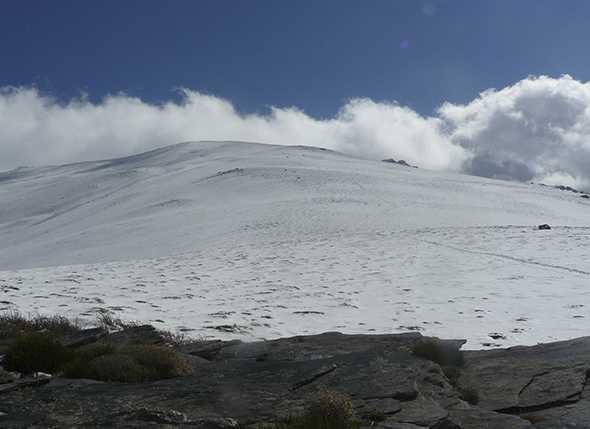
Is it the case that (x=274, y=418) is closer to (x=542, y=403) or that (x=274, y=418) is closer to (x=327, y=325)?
(x=542, y=403)

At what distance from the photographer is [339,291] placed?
17203 mm

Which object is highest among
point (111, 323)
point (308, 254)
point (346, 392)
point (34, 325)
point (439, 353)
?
point (308, 254)

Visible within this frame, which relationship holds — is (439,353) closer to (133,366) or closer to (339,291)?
(133,366)

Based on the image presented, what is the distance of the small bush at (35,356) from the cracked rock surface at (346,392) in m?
0.85

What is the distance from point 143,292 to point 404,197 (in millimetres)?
32565

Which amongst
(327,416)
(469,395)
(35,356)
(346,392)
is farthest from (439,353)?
(35,356)

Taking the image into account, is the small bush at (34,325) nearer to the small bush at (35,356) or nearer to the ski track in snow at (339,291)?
the ski track in snow at (339,291)

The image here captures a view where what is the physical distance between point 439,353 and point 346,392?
1819mm

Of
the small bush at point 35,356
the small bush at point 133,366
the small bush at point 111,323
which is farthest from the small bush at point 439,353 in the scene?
the small bush at point 111,323

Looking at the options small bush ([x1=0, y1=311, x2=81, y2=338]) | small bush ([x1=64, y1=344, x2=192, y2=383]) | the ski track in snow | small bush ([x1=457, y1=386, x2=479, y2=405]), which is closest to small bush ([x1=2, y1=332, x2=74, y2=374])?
small bush ([x1=64, y1=344, x2=192, y2=383])

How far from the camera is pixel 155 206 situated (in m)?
46.5

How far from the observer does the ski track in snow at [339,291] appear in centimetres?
1253

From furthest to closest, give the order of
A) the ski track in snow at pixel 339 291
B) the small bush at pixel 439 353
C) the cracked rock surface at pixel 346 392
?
the ski track in snow at pixel 339 291 → the small bush at pixel 439 353 → the cracked rock surface at pixel 346 392

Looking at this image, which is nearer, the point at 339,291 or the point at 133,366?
the point at 133,366
